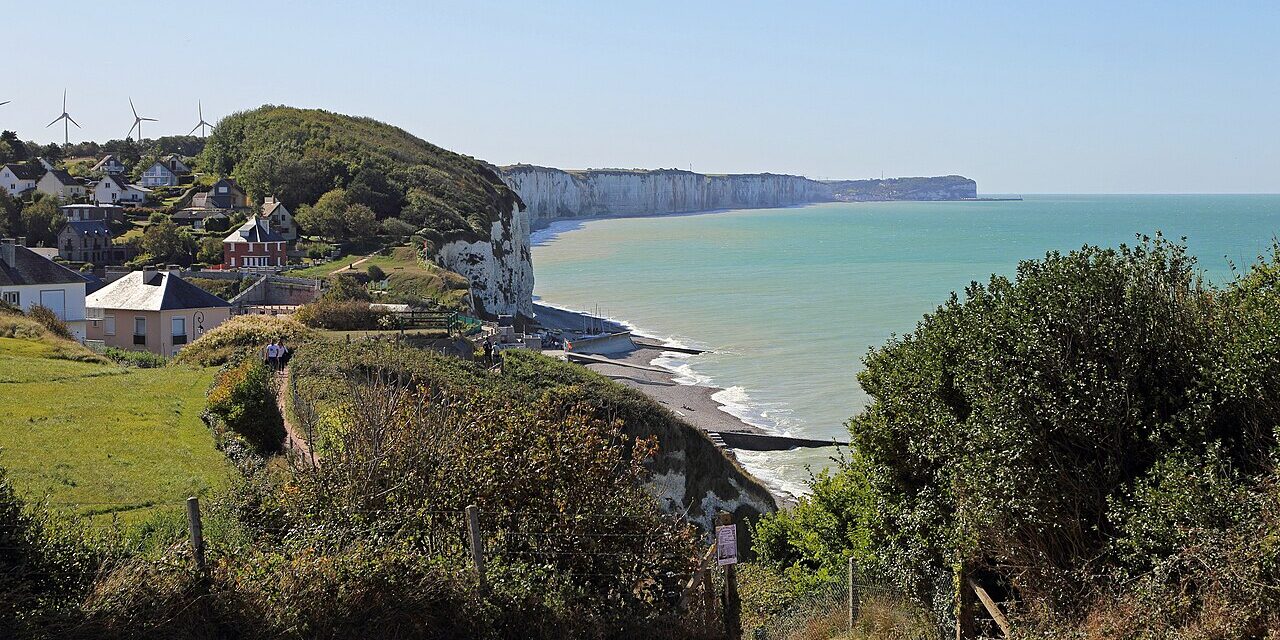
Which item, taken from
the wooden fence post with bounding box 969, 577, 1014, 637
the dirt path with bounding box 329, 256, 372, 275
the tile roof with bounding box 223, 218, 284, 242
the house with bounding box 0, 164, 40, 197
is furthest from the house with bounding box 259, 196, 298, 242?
the wooden fence post with bounding box 969, 577, 1014, 637

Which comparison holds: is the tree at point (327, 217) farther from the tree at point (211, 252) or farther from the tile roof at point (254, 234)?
the tree at point (211, 252)

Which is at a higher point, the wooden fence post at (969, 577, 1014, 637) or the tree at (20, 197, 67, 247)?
the tree at (20, 197, 67, 247)

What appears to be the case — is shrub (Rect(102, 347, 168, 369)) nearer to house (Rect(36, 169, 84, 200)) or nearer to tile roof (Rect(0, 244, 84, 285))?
tile roof (Rect(0, 244, 84, 285))

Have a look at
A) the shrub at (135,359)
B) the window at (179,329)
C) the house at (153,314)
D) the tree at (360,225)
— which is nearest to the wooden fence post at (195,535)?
the shrub at (135,359)

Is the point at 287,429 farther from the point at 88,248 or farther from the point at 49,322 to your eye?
the point at 88,248

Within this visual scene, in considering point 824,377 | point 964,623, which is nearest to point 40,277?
point 824,377

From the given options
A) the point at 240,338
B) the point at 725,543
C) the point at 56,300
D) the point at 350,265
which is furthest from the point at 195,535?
the point at 350,265
